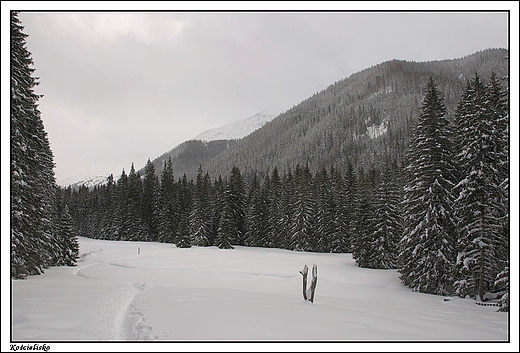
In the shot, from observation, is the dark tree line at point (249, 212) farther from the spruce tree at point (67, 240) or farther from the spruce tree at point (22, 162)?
the spruce tree at point (22, 162)

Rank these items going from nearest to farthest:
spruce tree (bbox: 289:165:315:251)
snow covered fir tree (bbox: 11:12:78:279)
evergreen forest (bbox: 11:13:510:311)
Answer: snow covered fir tree (bbox: 11:12:78:279) < evergreen forest (bbox: 11:13:510:311) < spruce tree (bbox: 289:165:315:251)

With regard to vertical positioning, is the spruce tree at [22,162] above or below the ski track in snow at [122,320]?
above

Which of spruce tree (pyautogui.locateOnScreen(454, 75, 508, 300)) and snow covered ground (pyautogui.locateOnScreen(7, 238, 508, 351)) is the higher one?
spruce tree (pyautogui.locateOnScreen(454, 75, 508, 300))

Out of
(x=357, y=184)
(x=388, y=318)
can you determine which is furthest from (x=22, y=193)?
(x=357, y=184)

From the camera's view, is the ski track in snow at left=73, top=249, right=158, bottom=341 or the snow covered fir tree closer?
the ski track in snow at left=73, top=249, right=158, bottom=341

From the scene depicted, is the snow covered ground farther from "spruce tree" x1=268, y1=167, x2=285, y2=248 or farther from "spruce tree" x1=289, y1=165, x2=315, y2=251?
"spruce tree" x1=268, y1=167, x2=285, y2=248

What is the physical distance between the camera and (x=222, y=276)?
83.9 ft

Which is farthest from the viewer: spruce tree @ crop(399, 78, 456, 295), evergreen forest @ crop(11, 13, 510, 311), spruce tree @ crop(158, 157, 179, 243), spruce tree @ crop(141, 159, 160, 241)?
spruce tree @ crop(141, 159, 160, 241)

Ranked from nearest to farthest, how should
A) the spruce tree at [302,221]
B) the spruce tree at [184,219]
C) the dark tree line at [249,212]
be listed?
the dark tree line at [249,212]
the spruce tree at [302,221]
the spruce tree at [184,219]

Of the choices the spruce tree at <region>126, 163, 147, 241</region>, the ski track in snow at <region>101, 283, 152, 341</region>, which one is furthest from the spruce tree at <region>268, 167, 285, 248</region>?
the ski track in snow at <region>101, 283, 152, 341</region>

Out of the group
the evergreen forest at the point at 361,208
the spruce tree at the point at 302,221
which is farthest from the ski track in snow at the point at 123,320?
the spruce tree at the point at 302,221

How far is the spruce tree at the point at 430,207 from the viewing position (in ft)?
70.4

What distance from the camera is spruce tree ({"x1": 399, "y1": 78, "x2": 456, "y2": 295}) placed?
2147 cm

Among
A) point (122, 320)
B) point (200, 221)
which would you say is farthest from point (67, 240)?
point (122, 320)
